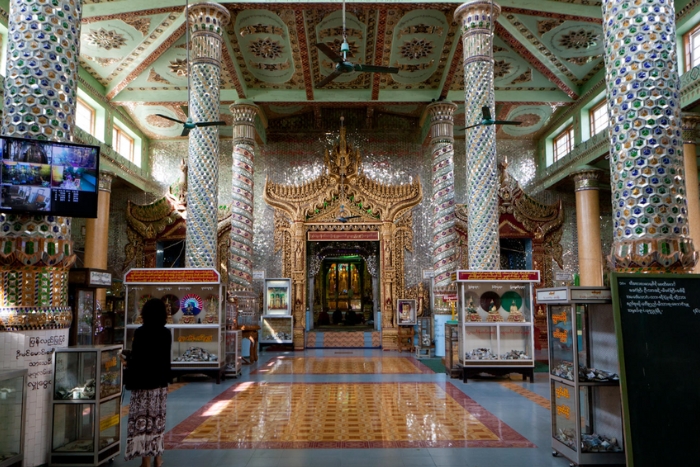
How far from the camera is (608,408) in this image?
197 inches

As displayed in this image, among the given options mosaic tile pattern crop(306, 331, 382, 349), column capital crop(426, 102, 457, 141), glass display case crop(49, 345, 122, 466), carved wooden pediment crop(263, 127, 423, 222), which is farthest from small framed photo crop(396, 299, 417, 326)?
glass display case crop(49, 345, 122, 466)

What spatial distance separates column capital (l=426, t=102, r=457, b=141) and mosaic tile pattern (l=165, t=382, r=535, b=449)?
888 centimetres

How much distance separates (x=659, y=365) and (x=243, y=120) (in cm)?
→ 1415

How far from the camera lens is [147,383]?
4.63 meters

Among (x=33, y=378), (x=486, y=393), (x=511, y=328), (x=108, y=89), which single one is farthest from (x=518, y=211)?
(x=33, y=378)

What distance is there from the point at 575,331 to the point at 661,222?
123 centimetres

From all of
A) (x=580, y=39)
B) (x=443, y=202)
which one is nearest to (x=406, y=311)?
(x=443, y=202)

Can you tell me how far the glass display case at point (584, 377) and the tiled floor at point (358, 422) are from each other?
299 mm

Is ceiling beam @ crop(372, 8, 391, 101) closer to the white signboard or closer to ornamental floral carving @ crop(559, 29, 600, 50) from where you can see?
ornamental floral carving @ crop(559, 29, 600, 50)

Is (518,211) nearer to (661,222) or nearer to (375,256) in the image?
(375,256)

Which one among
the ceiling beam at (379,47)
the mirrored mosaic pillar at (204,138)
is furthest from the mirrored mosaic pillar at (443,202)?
the mirrored mosaic pillar at (204,138)

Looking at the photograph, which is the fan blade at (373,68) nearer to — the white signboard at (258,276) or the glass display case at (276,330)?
the glass display case at (276,330)

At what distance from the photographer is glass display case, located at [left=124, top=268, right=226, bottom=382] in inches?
392

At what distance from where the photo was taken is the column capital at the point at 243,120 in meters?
16.4
